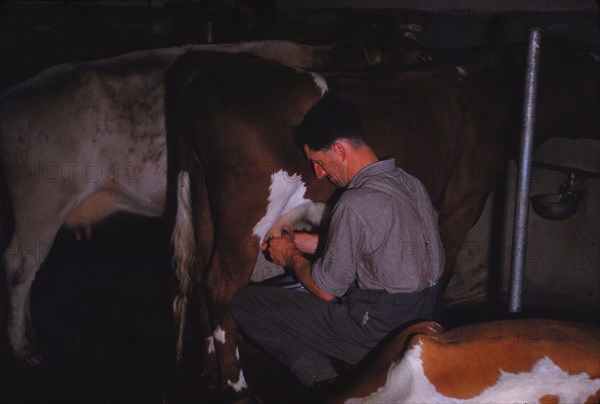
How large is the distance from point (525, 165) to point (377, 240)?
0.64 meters

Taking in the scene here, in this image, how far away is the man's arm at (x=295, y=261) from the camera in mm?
2275

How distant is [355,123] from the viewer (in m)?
2.28

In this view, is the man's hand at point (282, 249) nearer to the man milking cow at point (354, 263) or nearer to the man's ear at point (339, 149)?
the man milking cow at point (354, 263)

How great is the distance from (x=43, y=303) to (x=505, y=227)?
4.23 m

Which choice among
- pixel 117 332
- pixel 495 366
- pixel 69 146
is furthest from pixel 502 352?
pixel 117 332

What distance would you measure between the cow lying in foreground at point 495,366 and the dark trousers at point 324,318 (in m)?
0.42

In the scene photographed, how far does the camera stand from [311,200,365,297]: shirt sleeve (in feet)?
6.95

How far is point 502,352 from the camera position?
166cm

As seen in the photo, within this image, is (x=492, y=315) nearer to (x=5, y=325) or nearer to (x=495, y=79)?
(x=495, y=79)

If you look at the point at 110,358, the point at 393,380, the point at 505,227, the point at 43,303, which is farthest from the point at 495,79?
the point at 43,303

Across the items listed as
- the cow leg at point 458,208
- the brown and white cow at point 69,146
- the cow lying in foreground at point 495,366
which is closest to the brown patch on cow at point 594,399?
the cow lying in foreground at point 495,366

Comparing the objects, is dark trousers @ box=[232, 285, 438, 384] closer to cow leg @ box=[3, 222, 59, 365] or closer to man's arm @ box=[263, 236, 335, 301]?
man's arm @ box=[263, 236, 335, 301]

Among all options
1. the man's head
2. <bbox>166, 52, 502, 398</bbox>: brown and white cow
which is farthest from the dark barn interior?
the man's head

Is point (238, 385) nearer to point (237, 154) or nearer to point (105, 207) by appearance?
point (237, 154)
